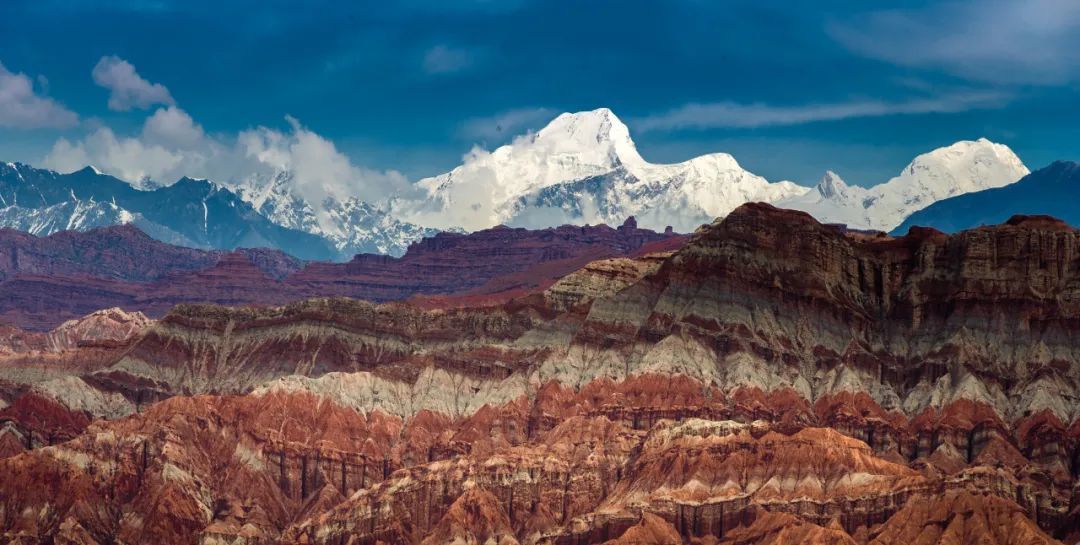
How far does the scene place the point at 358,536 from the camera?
7215 inches

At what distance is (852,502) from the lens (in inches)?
6580

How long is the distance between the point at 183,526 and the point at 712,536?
49.8 metres

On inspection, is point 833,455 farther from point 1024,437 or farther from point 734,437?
point 1024,437

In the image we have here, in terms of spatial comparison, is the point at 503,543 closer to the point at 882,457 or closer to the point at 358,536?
the point at 358,536

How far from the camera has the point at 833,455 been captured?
174m

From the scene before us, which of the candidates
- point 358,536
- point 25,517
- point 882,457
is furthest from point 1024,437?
point 25,517

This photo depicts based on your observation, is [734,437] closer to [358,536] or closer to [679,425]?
[679,425]

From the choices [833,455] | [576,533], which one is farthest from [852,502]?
[576,533]

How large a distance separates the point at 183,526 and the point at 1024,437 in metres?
74.0

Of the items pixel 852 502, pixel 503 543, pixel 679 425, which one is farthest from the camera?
pixel 679 425

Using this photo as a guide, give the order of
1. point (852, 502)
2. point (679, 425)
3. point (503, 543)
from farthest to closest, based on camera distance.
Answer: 1. point (679, 425)
2. point (503, 543)
3. point (852, 502)

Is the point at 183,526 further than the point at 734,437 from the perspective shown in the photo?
Yes

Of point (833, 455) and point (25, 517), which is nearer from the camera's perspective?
point (833, 455)

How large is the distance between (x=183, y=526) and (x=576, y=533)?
39135 mm
